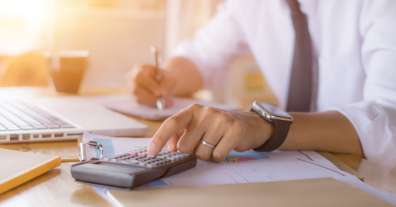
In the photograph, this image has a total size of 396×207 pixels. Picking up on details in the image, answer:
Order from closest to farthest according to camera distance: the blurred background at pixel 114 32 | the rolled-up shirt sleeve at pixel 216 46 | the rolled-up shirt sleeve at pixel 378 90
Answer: the rolled-up shirt sleeve at pixel 378 90 < the rolled-up shirt sleeve at pixel 216 46 < the blurred background at pixel 114 32

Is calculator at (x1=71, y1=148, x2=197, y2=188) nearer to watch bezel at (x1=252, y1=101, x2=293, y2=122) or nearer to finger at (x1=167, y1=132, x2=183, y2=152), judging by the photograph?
finger at (x1=167, y1=132, x2=183, y2=152)

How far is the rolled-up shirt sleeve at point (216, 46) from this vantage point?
Answer: 1796 millimetres

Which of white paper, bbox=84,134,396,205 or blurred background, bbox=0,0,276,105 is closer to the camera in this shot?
white paper, bbox=84,134,396,205

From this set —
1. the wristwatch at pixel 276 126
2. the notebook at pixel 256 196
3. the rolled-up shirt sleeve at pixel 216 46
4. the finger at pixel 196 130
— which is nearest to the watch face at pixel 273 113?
the wristwatch at pixel 276 126

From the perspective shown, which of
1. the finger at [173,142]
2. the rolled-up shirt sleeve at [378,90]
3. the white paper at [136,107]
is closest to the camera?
the finger at [173,142]

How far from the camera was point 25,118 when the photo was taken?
109 cm

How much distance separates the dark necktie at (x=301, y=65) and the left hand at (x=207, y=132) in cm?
50

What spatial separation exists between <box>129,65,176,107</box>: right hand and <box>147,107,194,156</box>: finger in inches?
18.5

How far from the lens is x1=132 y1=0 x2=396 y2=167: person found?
0.89m

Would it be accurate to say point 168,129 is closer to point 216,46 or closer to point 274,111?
point 274,111

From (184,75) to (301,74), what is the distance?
38cm

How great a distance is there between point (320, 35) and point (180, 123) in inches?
26.8

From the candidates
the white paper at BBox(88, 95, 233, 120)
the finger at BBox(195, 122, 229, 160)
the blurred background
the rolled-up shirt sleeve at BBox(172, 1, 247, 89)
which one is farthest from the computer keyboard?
the blurred background

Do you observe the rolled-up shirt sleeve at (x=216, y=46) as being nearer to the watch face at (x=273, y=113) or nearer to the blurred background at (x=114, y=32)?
the watch face at (x=273, y=113)
